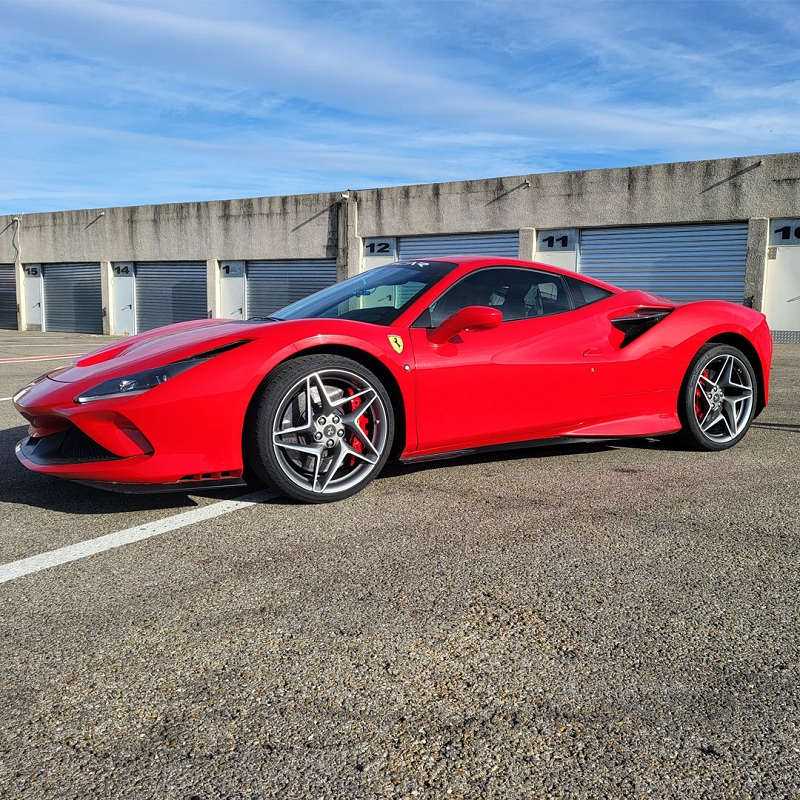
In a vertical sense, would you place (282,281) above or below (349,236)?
below

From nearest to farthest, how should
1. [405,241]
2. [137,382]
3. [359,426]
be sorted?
[137,382]
[359,426]
[405,241]

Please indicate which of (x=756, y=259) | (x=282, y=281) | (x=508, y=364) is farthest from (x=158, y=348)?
(x=282, y=281)

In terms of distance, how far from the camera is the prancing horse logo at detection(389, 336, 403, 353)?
12.1 feet

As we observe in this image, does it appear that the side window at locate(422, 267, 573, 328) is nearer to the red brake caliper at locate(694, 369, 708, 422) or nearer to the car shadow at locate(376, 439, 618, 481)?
the car shadow at locate(376, 439, 618, 481)

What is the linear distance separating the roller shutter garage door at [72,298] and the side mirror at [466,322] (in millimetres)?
25049

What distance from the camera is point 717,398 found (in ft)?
15.9

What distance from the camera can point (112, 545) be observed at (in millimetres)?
2928

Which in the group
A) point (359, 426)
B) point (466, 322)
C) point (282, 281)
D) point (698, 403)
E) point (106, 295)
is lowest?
point (698, 403)

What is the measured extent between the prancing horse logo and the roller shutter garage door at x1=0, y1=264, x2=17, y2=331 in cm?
2957

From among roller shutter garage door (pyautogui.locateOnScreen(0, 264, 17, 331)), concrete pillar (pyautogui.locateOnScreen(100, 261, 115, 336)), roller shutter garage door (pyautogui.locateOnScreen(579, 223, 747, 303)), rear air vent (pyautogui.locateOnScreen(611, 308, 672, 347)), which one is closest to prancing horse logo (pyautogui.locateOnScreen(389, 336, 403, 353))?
rear air vent (pyautogui.locateOnScreen(611, 308, 672, 347))

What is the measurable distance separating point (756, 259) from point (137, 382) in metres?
15.5

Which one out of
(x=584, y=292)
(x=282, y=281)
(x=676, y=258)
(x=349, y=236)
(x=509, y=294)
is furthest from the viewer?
(x=282, y=281)

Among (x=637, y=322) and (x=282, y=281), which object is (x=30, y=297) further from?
(x=637, y=322)

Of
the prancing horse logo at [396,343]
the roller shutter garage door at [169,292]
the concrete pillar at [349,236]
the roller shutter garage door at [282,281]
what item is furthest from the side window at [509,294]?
the roller shutter garage door at [169,292]
